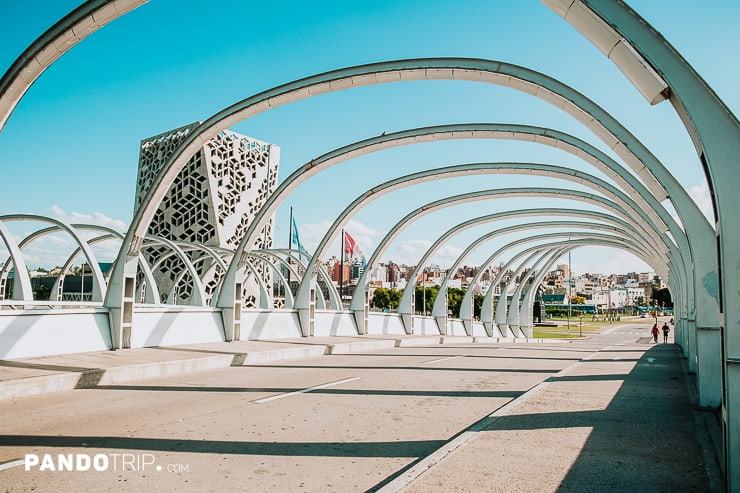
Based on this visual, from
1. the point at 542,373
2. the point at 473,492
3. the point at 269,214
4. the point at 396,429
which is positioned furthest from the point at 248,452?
the point at 269,214

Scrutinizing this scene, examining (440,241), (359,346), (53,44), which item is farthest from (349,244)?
(53,44)

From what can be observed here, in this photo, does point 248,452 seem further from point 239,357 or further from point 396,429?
point 239,357

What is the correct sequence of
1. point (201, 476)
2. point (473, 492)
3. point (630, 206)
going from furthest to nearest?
point (630, 206) < point (201, 476) < point (473, 492)

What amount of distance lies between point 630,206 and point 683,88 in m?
14.1

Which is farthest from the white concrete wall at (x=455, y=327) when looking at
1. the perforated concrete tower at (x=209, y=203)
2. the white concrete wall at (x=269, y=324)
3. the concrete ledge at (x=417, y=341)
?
the perforated concrete tower at (x=209, y=203)

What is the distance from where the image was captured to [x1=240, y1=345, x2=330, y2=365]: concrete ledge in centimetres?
1302

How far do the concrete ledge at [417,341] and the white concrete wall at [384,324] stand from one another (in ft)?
6.94

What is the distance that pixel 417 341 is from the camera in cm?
2200

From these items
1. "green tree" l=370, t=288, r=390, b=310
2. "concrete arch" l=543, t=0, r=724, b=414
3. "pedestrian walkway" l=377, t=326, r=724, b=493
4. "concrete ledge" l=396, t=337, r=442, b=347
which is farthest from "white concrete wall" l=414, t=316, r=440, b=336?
"green tree" l=370, t=288, r=390, b=310

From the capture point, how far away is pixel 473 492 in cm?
392

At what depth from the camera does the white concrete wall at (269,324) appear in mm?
17081

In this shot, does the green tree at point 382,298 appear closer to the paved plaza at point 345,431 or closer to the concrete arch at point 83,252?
the concrete arch at point 83,252

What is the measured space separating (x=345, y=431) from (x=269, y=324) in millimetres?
12499

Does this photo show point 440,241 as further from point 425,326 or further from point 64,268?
point 64,268
